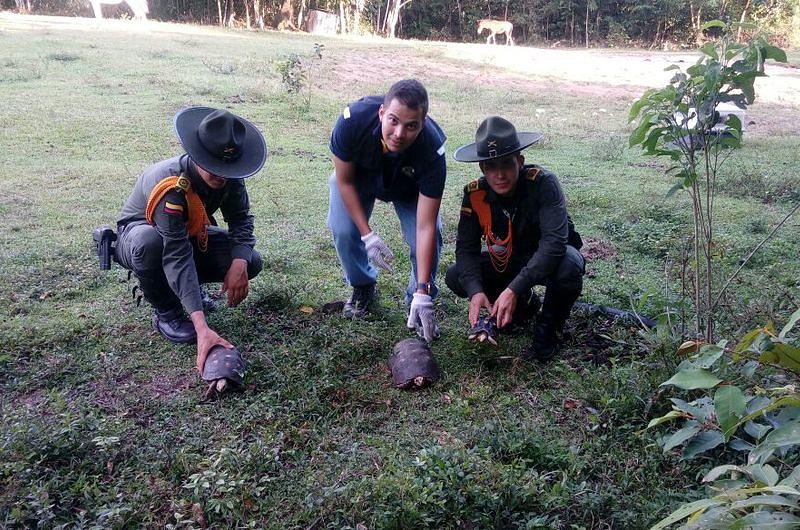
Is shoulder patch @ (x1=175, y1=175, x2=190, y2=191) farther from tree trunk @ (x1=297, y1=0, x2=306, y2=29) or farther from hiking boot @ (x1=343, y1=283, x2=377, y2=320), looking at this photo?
tree trunk @ (x1=297, y1=0, x2=306, y2=29)

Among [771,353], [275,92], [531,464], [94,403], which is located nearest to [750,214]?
[531,464]

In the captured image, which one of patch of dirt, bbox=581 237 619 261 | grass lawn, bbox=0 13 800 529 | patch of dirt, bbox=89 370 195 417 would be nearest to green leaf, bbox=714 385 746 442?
grass lawn, bbox=0 13 800 529

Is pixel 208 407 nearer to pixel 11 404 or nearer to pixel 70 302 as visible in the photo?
pixel 11 404

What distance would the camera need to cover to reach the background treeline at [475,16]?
23562 mm

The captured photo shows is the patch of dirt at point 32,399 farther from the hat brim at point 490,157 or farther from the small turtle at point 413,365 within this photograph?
the hat brim at point 490,157

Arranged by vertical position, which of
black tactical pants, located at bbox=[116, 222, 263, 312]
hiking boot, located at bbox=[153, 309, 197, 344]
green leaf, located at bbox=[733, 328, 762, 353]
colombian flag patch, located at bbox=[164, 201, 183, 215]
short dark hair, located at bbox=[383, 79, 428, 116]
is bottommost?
hiking boot, located at bbox=[153, 309, 197, 344]

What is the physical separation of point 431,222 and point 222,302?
141cm

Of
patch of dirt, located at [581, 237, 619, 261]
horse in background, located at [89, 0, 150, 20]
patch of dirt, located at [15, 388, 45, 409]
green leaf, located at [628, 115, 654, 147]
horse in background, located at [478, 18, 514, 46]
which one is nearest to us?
green leaf, located at [628, 115, 654, 147]

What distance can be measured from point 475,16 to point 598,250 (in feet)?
79.3

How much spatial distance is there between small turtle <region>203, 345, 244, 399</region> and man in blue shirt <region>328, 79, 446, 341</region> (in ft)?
2.87

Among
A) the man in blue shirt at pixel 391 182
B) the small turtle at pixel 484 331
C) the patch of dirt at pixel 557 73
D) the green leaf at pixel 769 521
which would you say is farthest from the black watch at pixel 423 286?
→ the patch of dirt at pixel 557 73

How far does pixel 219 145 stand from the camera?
3.13 metres

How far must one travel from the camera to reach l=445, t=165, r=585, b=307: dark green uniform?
125 inches

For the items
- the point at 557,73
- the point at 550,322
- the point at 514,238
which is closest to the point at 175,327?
the point at 514,238
